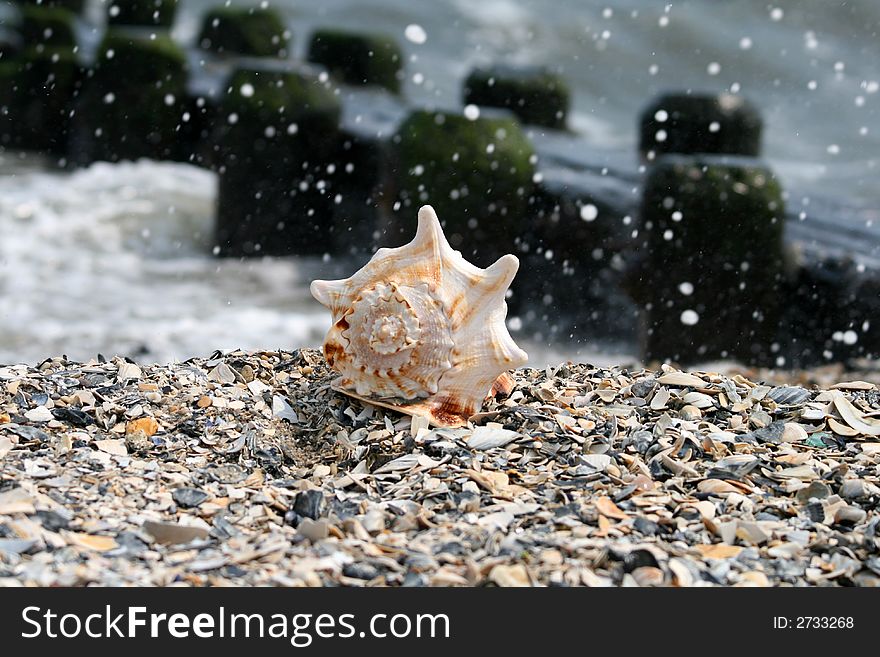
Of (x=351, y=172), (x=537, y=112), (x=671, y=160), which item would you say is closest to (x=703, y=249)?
(x=671, y=160)

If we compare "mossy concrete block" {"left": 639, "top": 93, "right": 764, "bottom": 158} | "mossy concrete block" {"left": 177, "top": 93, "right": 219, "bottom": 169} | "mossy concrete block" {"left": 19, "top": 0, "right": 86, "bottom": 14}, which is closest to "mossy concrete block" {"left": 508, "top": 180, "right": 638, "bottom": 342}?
"mossy concrete block" {"left": 639, "top": 93, "right": 764, "bottom": 158}

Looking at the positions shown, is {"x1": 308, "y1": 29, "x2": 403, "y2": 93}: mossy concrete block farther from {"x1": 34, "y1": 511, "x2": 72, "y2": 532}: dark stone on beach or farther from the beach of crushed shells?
{"x1": 34, "y1": 511, "x2": 72, "y2": 532}: dark stone on beach

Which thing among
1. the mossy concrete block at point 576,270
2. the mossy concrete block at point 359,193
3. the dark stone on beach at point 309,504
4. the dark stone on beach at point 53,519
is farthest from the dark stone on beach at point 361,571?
the mossy concrete block at point 576,270

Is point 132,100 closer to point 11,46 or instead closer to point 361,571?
point 11,46

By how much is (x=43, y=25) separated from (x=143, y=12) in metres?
0.59

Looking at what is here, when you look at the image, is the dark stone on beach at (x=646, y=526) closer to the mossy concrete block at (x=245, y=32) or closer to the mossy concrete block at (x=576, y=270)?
the mossy concrete block at (x=576, y=270)

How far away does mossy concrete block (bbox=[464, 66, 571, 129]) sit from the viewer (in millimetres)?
5188

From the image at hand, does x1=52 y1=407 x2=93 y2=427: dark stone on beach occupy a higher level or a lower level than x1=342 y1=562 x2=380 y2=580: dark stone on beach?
higher

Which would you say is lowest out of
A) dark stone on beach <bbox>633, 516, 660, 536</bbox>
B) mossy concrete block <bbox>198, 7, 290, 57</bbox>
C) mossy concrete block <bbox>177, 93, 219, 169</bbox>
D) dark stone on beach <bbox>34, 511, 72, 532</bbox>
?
dark stone on beach <bbox>633, 516, 660, 536</bbox>

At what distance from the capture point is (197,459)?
87.2 inches

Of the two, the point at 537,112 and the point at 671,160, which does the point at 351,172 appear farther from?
the point at 671,160

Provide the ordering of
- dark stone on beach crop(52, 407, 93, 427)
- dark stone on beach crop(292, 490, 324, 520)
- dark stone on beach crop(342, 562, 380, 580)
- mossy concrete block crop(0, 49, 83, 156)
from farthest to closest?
mossy concrete block crop(0, 49, 83, 156) < dark stone on beach crop(52, 407, 93, 427) < dark stone on beach crop(292, 490, 324, 520) < dark stone on beach crop(342, 562, 380, 580)

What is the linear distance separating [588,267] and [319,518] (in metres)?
3.67

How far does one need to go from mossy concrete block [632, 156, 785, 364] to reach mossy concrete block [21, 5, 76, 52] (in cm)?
369
